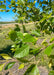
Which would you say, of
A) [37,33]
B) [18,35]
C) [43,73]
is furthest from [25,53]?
[43,73]

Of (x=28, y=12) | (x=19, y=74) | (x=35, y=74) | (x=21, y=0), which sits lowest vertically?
(x=19, y=74)

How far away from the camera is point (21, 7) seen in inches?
37.6

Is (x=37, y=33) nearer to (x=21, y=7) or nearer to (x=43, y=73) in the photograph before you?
(x=21, y=7)

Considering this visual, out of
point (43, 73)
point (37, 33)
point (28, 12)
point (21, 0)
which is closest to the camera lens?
point (37, 33)

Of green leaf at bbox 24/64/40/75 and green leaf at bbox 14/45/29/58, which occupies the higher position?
green leaf at bbox 14/45/29/58

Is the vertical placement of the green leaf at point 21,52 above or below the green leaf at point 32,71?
above

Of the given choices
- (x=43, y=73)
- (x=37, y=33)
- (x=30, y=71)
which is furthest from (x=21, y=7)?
(x=43, y=73)

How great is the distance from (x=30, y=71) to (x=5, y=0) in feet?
3.15

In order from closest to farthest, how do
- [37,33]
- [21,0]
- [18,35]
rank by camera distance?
[18,35] → [37,33] → [21,0]

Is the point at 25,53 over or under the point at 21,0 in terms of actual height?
under

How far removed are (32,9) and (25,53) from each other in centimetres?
68

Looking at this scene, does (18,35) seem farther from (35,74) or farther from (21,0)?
(21,0)

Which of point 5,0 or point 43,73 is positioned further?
point 43,73

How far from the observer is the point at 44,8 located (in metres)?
1.07
